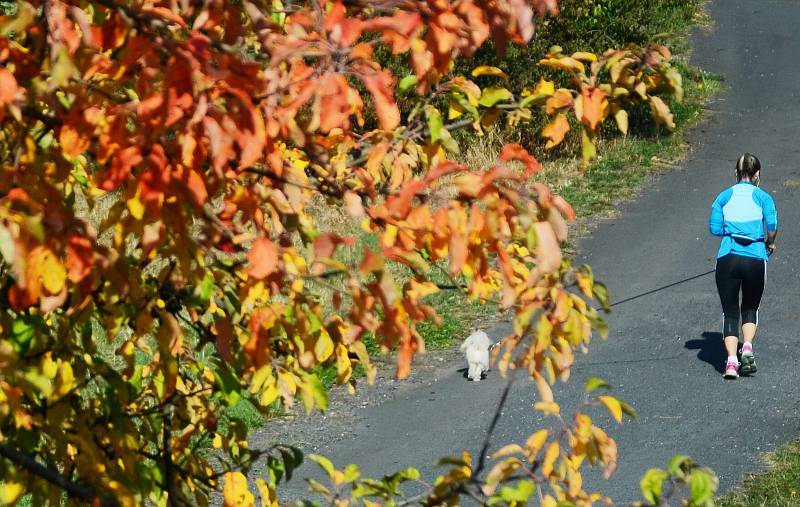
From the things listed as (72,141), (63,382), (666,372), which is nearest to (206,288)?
(63,382)

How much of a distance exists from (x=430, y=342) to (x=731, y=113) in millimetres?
8805

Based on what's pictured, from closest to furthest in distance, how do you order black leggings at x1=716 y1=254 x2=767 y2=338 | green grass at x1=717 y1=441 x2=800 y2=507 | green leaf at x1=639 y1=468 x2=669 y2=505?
1. green leaf at x1=639 y1=468 x2=669 y2=505
2. green grass at x1=717 y1=441 x2=800 y2=507
3. black leggings at x1=716 y1=254 x2=767 y2=338

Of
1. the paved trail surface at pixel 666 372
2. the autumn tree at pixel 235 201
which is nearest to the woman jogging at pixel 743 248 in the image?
the paved trail surface at pixel 666 372

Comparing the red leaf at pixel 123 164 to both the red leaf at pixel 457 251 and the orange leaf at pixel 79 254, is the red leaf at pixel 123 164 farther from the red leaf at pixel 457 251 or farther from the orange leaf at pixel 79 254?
the red leaf at pixel 457 251

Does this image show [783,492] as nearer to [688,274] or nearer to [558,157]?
[688,274]

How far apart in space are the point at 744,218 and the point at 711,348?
4.65 feet

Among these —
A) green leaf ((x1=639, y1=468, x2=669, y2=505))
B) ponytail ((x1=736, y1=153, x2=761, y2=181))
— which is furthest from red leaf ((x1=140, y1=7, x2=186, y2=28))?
ponytail ((x1=736, y1=153, x2=761, y2=181))

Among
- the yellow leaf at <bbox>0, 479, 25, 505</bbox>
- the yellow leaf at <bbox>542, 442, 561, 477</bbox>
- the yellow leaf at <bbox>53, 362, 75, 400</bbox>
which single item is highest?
the yellow leaf at <bbox>53, 362, 75, 400</bbox>

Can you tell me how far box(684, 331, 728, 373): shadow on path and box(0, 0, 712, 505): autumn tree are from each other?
621cm

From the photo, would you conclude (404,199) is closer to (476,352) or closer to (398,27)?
(398,27)

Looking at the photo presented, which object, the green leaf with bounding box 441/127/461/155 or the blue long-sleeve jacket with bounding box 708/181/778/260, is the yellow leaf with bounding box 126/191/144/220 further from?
the blue long-sleeve jacket with bounding box 708/181/778/260

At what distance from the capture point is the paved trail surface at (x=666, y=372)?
758 cm

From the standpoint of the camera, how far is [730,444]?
745 centimetres

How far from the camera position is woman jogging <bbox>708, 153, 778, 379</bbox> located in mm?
8500
